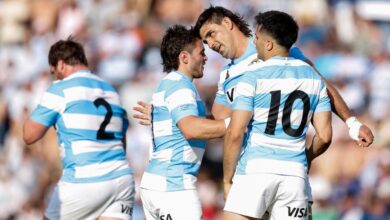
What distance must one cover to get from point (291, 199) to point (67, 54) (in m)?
2.98

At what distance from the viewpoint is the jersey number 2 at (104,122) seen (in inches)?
369

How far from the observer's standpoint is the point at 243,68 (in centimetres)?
831

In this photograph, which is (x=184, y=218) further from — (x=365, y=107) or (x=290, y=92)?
(x=365, y=107)

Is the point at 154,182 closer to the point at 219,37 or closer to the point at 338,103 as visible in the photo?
the point at 219,37

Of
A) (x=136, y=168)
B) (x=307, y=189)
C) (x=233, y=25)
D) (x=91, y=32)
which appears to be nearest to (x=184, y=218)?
(x=307, y=189)

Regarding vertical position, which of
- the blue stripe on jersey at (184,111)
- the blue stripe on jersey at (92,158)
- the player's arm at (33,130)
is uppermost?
the blue stripe on jersey at (184,111)

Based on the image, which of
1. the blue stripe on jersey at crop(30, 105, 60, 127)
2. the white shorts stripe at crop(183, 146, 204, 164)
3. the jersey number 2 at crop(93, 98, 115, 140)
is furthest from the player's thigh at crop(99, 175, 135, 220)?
the white shorts stripe at crop(183, 146, 204, 164)

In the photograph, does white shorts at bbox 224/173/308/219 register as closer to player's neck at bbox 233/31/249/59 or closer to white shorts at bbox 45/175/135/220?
player's neck at bbox 233/31/249/59

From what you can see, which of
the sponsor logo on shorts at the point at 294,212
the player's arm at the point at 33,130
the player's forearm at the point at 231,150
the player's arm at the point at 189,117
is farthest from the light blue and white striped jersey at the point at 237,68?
the player's arm at the point at 33,130

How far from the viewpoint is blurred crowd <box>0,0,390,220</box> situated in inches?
599

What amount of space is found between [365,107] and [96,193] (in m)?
7.63

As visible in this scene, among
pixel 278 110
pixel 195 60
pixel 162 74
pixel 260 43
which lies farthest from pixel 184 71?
pixel 162 74

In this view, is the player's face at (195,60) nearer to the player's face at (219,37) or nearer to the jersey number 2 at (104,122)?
the player's face at (219,37)

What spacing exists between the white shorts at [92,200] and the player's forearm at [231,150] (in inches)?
67.1
